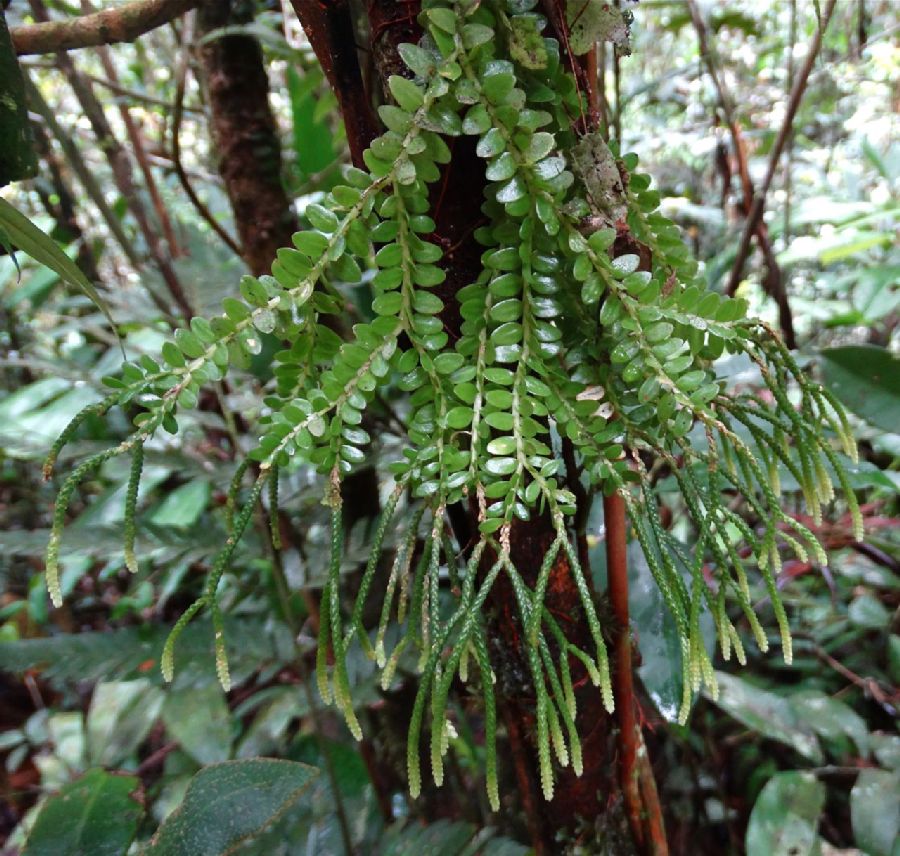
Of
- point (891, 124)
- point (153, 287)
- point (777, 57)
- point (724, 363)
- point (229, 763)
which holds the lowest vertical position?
point (229, 763)

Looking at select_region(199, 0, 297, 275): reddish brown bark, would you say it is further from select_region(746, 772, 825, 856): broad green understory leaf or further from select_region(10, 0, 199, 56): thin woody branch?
select_region(746, 772, 825, 856): broad green understory leaf

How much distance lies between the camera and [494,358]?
41cm

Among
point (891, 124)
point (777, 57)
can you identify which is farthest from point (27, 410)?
point (891, 124)

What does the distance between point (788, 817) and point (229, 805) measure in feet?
2.01

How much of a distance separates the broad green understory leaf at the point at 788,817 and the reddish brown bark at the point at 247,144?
91cm

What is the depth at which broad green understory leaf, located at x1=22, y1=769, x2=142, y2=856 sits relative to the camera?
0.59 meters

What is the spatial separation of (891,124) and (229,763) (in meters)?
2.72

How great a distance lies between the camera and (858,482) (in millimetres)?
747

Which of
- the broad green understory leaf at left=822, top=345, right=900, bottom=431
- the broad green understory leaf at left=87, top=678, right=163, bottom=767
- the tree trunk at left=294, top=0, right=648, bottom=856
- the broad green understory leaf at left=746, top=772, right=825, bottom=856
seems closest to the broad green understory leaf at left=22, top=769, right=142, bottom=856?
the broad green understory leaf at left=87, top=678, right=163, bottom=767

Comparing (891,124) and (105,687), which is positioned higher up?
(891,124)

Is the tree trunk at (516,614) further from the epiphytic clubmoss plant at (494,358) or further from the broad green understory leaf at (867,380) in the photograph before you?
the broad green understory leaf at (867,380)

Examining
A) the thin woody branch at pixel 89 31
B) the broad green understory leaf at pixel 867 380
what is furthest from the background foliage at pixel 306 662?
the thin woody branch at pixel 89 31

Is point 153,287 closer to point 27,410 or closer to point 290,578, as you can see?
point 27,410

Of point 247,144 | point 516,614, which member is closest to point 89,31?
point 247,144
